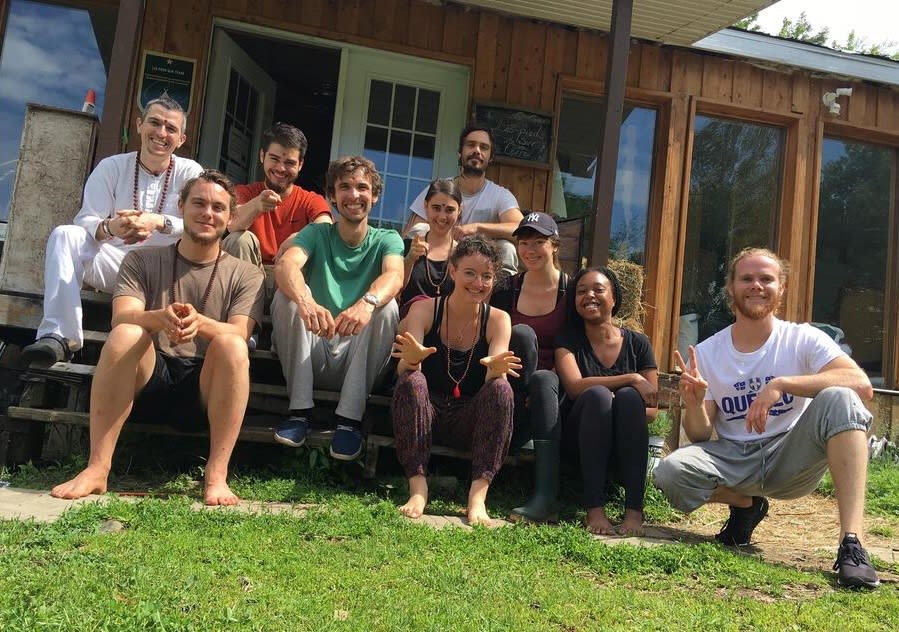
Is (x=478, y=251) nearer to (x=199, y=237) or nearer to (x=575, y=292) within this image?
(x=575, y=292)

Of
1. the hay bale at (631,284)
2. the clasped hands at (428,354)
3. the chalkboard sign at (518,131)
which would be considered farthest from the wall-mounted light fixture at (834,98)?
the clasped hands at (428,354)

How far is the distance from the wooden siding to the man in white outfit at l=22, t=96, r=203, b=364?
207cm

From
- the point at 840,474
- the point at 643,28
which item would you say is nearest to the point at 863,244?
the point at 643,28

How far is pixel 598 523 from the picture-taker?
10.2 ft

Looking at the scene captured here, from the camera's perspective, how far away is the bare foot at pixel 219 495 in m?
2.91

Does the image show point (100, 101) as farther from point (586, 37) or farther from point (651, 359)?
point (651, 359)

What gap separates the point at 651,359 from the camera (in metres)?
3.63

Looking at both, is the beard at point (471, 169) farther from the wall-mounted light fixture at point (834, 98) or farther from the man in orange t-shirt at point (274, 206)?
the wall-mounted light fixture at point (834, 98)

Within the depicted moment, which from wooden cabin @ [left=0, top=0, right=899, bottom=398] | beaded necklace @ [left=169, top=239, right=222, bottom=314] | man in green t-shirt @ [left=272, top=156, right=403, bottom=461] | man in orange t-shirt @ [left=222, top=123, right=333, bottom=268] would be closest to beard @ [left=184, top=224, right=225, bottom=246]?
beaded necklace @ [left=169, top=239, right=222, bottom=314]

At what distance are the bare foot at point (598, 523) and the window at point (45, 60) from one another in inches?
216

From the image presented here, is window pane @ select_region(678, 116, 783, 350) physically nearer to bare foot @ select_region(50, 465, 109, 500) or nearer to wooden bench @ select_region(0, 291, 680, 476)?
wooden bench @ select_region(0, 291, 680, 476)

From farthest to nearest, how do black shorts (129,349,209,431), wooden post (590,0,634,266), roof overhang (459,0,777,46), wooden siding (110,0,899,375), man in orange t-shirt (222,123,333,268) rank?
wooden siding (110,0,899,375)
roof overhang (459,0,777,46)
wooden post (590,0,634,266)
man in orange t-shirt (222,123,333,268)
black shorts (129,349,209,431)

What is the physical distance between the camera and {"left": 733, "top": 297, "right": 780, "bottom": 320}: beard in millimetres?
3199

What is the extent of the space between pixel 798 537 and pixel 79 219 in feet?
12.5
